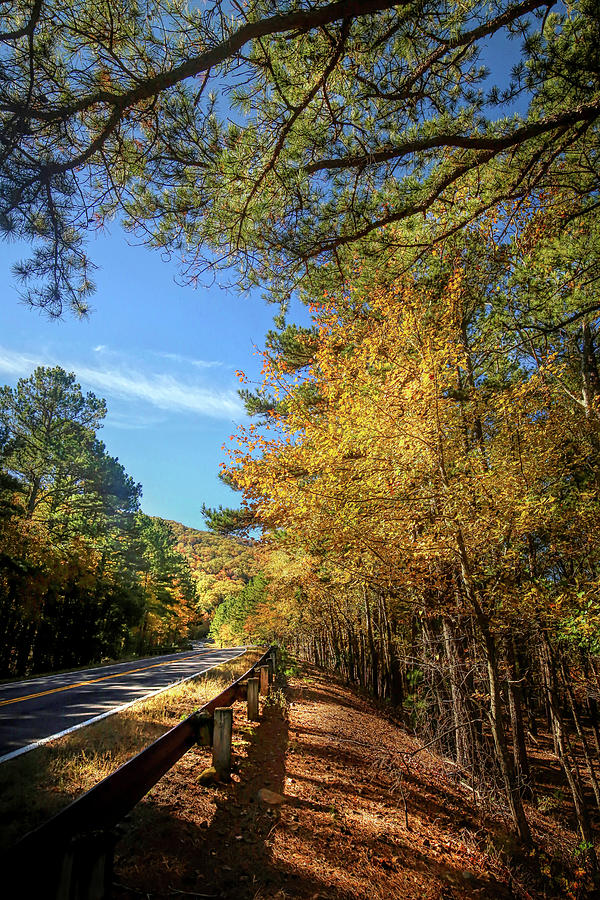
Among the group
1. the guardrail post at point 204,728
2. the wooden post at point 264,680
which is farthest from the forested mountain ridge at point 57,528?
the guardrail post at point 204,728

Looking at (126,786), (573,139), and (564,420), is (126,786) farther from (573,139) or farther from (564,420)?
(564,420)

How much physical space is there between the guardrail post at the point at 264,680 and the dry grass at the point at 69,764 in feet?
6.07

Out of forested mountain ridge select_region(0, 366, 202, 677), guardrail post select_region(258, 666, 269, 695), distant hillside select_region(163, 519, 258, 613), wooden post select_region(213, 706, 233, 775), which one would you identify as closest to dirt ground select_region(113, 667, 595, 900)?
wooden post select_region(213, 706, 233, 775)

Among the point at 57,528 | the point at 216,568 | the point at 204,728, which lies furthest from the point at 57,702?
the point at 216,568

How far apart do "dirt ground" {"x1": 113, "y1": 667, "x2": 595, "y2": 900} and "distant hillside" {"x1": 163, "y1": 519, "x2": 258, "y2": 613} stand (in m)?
61.5

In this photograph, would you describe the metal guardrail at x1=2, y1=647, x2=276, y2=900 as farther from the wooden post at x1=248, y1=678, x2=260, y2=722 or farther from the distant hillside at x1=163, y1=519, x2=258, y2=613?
the distant hillside at x1=163, y1=519, x2=258, y2=613

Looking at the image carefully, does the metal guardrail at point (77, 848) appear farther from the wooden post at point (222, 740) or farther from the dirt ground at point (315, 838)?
the wooden post at point (222, 740)

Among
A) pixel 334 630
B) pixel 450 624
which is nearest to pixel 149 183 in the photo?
pixel 450 624

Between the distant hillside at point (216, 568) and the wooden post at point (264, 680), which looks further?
the distant hillside at point (216, 568)

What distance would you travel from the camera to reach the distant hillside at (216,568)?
265ft

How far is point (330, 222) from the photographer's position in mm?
4973

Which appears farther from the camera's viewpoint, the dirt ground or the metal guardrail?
the dirt ground

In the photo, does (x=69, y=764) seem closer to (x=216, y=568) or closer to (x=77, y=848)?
(x=77, y=848)

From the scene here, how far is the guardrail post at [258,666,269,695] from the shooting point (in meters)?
8.66
